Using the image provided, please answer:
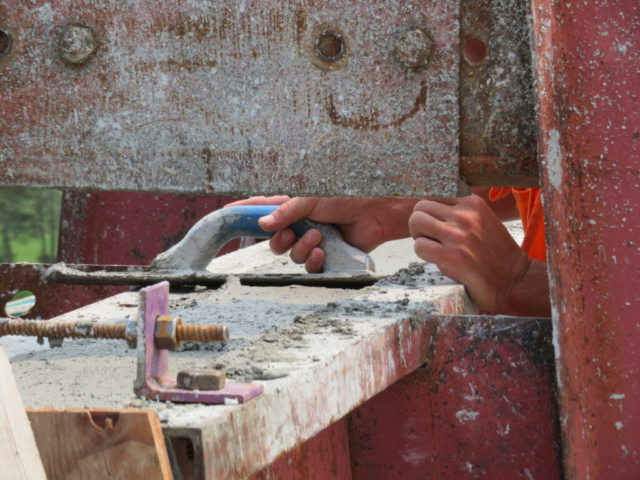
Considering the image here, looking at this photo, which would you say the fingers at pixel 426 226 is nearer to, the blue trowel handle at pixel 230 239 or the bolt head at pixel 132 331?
the blue trowel handle at pixel 230 239

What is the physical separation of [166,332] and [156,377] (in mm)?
64

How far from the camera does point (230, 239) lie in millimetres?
2270

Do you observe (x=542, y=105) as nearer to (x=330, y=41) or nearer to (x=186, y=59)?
(x=330, y=41)

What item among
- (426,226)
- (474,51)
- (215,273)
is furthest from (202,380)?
(426,226)

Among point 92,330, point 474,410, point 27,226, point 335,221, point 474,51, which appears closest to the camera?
point 92,330

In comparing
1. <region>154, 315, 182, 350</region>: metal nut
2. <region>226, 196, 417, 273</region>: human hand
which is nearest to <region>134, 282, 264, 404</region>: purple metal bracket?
<region>154, 315, 182, 350</region>: metal nut

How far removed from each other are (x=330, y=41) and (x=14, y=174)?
66cm

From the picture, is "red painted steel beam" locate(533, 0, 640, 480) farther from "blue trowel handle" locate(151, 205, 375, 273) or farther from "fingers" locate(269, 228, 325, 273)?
"fingers" locate(269, 228, 325, 273)

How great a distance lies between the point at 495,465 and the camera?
5.44ft

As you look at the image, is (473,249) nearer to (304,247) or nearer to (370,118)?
(304,247)

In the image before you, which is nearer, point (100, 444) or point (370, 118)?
point (100, 444)

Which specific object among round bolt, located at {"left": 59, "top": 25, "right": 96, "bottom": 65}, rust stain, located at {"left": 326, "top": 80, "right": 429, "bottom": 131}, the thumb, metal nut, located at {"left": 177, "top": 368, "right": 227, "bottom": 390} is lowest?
metal nut, located at {"left": 177, "top": 368, "right": 227, "bottom": 390}

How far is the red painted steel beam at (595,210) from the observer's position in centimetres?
141

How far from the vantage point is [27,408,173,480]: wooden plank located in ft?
2.99
